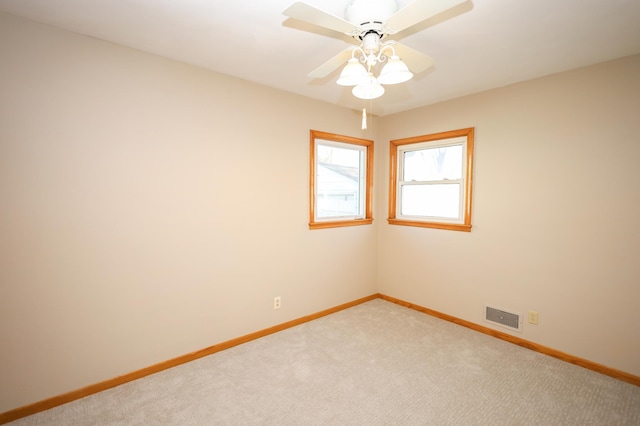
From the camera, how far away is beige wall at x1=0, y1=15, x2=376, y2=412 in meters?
1.89

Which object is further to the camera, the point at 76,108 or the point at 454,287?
the point at 454,287

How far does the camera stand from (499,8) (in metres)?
1.69

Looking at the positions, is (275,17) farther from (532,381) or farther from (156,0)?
(532,381)

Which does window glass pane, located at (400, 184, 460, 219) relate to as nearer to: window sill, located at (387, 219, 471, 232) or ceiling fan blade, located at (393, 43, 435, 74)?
window sill, located at (387, 219, 471, 232)

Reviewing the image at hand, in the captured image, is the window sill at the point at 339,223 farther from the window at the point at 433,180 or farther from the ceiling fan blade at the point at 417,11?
the ceiling fan blade at the point at 417,11

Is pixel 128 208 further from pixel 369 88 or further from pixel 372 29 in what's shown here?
pixel 372 29

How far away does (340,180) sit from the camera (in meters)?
3.82

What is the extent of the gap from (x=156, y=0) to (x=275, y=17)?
648 mm

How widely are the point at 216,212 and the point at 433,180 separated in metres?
2.49

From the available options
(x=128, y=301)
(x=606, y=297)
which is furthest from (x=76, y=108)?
(x=606, y=297)

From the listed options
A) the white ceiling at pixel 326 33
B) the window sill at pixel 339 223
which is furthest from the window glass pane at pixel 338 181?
the white ceiling at pixel 326 33

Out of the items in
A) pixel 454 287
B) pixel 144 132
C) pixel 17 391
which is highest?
pixel 144 132

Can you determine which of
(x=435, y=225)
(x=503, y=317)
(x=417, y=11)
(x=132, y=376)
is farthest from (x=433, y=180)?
(x=132, y=376)

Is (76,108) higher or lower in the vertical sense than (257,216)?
higher
